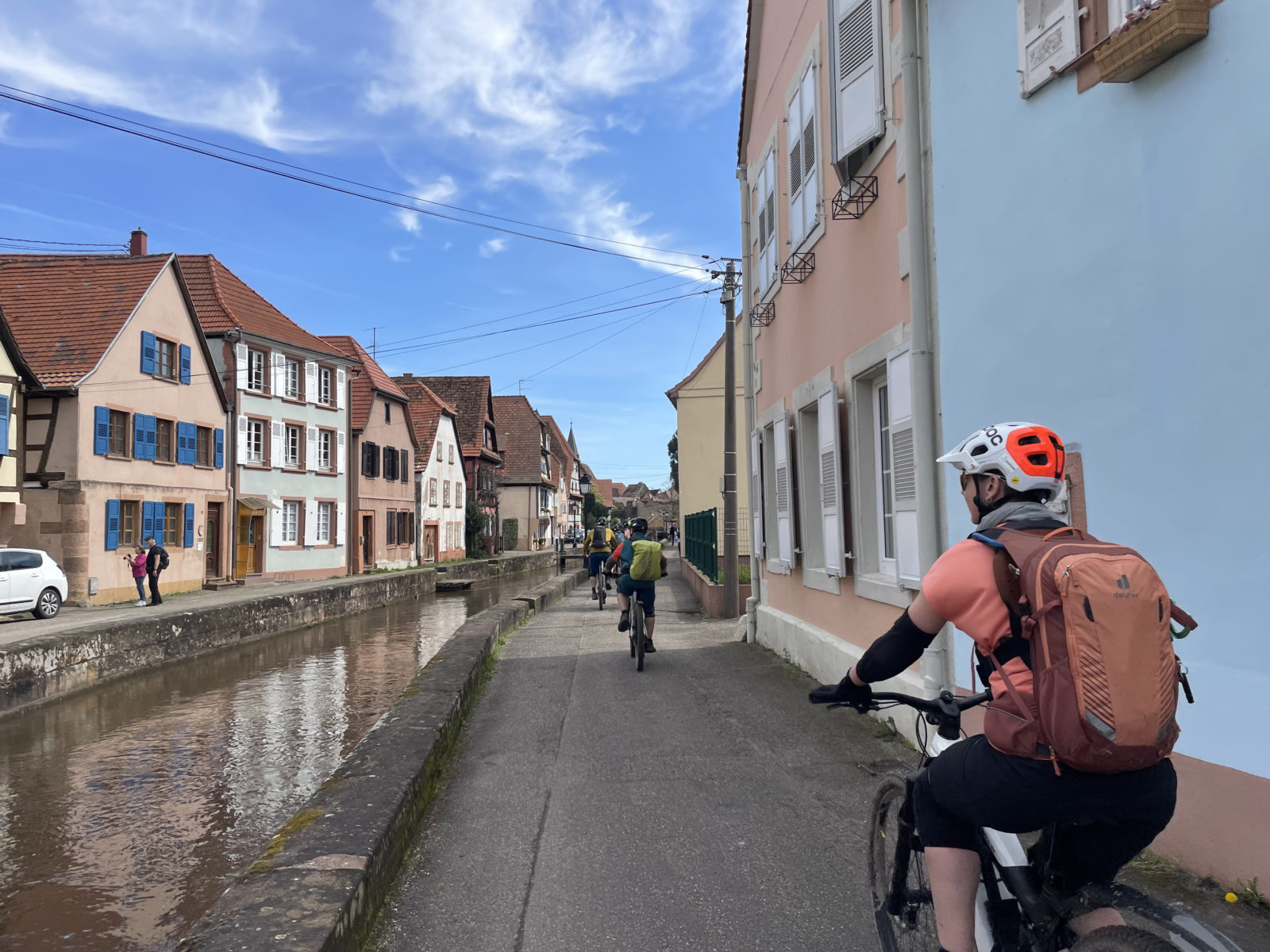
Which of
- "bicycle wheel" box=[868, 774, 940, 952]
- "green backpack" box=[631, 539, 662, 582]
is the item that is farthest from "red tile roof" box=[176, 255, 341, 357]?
"bicycle wheel" box=[868, 774, 940, 952]

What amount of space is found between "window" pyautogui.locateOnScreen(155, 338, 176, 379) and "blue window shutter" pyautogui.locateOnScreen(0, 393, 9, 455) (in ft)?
16.1

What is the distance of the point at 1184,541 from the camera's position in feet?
12.5

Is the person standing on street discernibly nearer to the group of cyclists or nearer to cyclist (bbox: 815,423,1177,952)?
the group of cyclists

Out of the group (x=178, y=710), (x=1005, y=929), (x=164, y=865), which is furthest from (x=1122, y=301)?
(x=178, y=710)

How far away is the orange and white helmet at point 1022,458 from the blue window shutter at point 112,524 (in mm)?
24117

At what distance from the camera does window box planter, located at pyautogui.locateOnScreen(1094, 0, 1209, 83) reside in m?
3.67

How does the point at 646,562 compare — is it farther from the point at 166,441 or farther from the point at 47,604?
the point at 166,441

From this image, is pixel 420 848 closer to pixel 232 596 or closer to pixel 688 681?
pixel 688 681

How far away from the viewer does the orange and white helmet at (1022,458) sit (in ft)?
7.47

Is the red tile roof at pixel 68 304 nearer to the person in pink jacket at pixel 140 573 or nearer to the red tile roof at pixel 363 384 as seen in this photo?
the person in pink jacket at pixel 140 573

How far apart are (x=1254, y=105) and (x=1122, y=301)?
2.89 ft

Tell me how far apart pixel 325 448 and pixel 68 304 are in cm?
1179

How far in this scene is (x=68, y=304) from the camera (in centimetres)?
2477

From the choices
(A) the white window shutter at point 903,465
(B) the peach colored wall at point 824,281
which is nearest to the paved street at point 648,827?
(B) the peach colored wall at point 824,281
